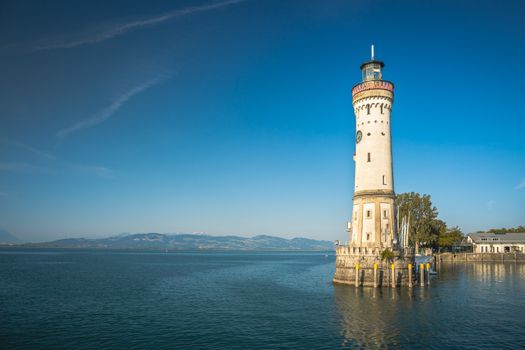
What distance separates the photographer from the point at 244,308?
45.4m

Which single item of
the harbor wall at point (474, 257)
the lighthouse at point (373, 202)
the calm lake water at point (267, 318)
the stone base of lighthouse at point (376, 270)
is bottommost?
the calm lake water at point (267, 318)

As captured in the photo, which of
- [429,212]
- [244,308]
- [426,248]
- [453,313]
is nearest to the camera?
[453,313]

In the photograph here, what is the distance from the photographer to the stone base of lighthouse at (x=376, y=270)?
52.8 m

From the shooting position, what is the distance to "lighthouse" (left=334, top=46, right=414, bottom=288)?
53406mm

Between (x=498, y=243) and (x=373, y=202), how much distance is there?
99.5 metres

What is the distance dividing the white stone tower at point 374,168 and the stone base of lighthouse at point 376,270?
5.40 feet

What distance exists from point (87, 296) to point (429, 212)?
99.4 meters

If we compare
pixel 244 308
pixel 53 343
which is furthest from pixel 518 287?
pixel 53 343

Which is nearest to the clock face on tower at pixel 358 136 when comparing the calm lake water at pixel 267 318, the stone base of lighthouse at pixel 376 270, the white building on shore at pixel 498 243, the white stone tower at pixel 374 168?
the white stone tower at pixel 374 168

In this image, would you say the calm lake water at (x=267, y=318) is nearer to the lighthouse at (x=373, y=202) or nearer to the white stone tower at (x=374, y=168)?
the lighthouse at (x=373, y=202)

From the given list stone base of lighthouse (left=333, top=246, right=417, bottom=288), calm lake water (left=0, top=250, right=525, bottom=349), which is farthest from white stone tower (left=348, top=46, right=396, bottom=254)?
calm lake water (left=0, top=250, right=525, bottom=349)

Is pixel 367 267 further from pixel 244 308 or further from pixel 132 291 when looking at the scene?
pixel 132 291

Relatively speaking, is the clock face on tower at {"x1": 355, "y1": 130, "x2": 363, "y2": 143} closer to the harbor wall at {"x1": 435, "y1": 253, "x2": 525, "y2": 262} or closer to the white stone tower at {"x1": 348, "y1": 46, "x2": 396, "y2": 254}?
the white stone tower at {"x1": 348, "y1": 46, "x2": 396, "y2": 254}

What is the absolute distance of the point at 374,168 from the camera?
5606cm
